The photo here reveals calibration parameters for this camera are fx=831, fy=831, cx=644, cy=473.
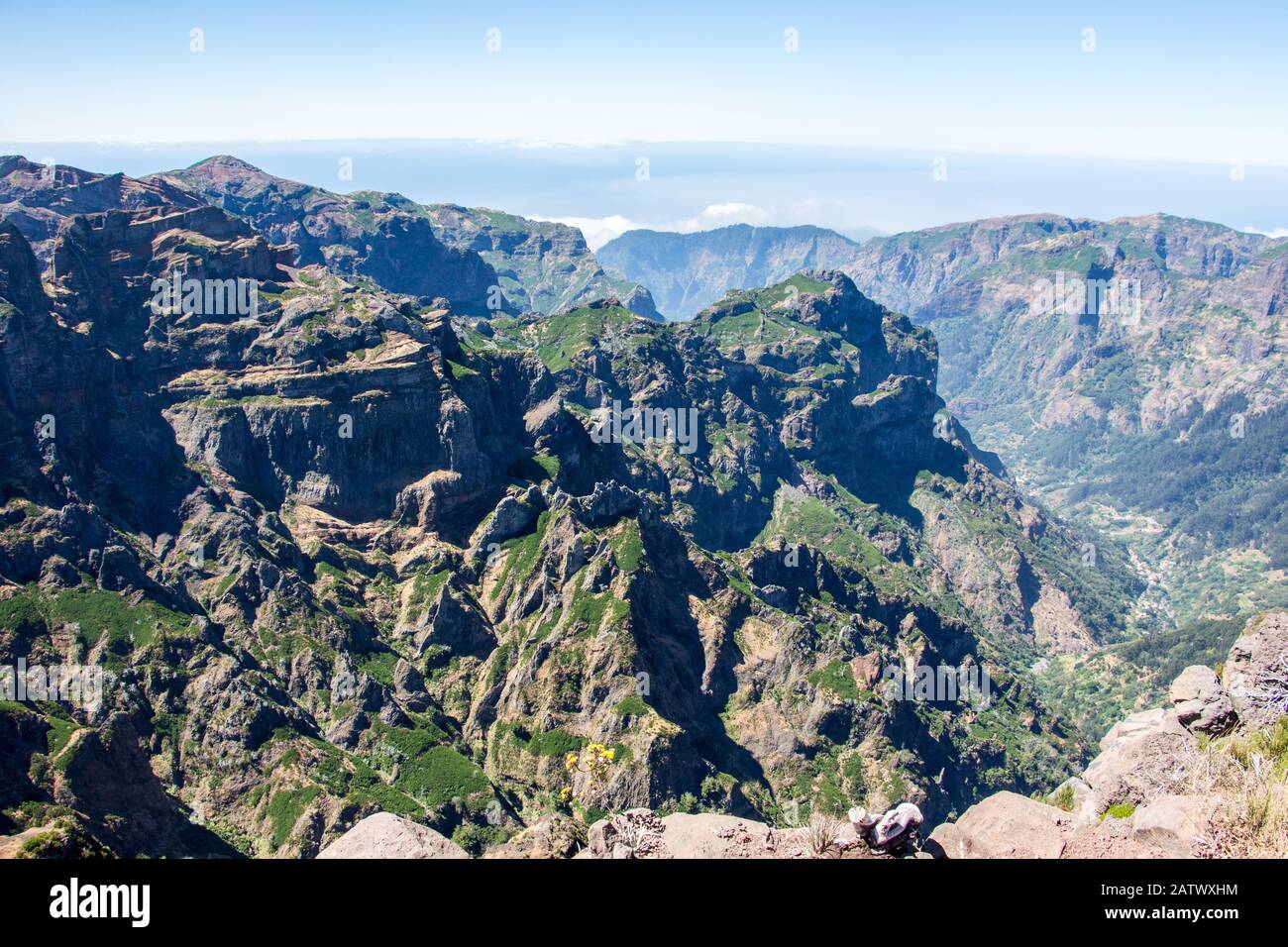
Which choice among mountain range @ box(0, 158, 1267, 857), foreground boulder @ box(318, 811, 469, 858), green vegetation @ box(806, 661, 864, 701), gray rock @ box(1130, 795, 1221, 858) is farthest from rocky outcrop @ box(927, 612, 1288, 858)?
green vegetation @ box(806, 661, 864, 701)

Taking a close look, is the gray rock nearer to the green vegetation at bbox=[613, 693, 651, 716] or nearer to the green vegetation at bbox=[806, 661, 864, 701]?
the green vegetation at bbox=[613, 693, 651, 716]

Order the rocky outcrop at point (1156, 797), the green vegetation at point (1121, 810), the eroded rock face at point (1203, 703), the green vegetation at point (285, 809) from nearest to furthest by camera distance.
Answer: the rocky outcrop at point (1156, 797)
the green vegetation at point (1121, 810)
the eroded rock face at point (1203, 703)
the green vegetation at point (285, 809)

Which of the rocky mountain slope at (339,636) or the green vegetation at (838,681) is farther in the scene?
the green vegetation at (838,681)

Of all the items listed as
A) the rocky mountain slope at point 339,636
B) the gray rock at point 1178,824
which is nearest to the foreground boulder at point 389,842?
the gray rock at point 1178,824


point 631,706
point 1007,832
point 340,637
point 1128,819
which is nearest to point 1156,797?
point 1128,819

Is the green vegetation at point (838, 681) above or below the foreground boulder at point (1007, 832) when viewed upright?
below

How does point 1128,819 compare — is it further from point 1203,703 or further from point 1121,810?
point 1203,703

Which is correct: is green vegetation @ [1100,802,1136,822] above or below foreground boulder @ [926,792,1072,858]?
below

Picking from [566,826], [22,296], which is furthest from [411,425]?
[566,826]

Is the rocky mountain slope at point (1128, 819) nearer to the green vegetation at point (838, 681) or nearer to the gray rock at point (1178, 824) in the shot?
the gray rock at point (1178, 824)
